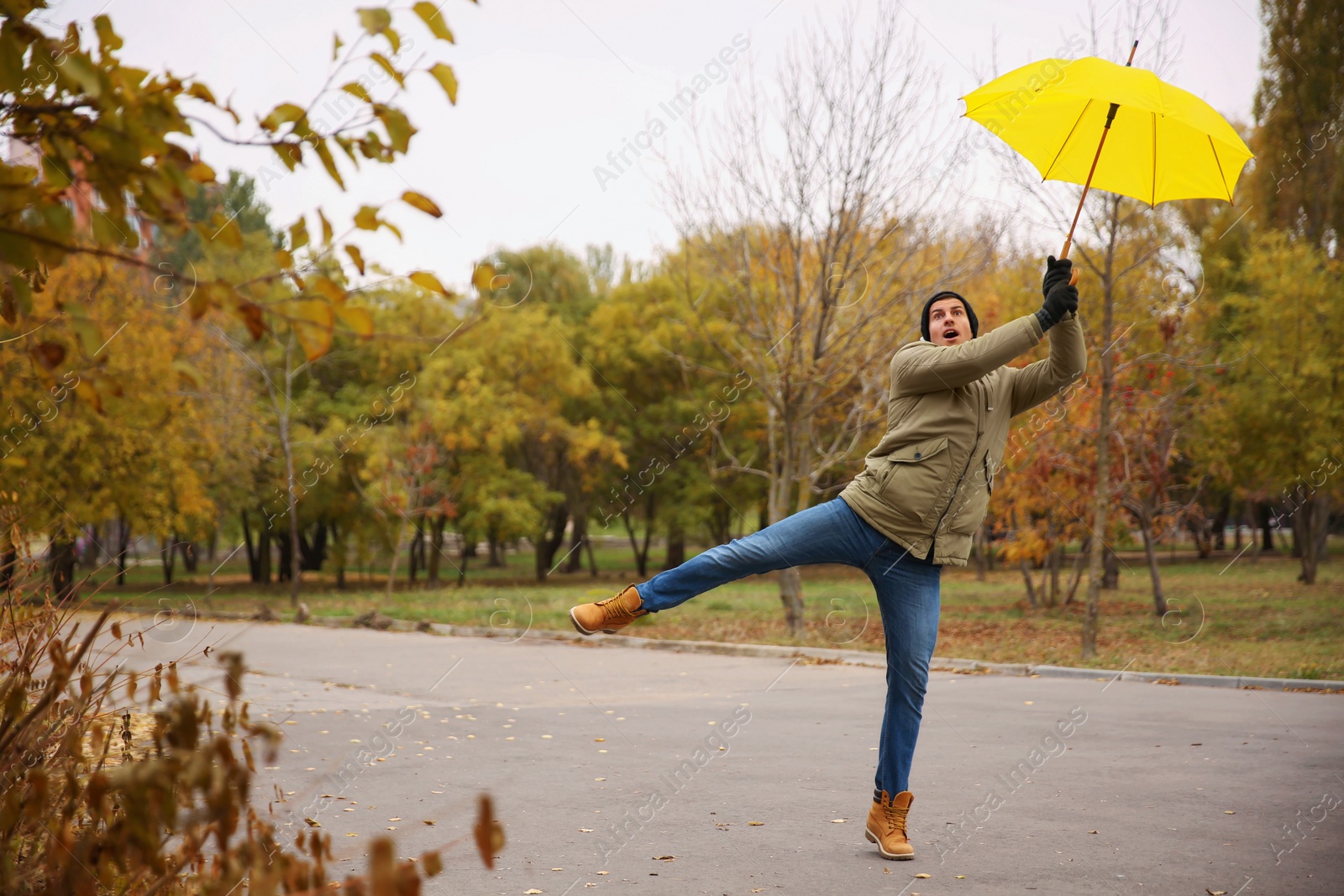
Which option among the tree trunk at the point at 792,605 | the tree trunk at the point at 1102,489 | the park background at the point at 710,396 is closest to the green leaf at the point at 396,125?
the park background at the point at 710,396

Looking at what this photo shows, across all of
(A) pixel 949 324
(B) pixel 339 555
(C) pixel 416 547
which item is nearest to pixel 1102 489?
(A) pixel 949 324

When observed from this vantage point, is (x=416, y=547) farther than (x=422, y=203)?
Yes

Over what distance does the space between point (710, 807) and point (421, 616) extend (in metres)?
14.8

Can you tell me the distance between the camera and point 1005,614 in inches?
763

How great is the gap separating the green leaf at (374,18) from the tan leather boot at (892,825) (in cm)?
362

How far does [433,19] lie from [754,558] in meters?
2.84

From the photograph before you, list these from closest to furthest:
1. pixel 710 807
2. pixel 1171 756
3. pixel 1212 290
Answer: pixel 710 807
pixel 1171 756
pixel 1212 290

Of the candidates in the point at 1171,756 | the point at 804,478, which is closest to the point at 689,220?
the point at 804,478

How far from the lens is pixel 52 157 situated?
1935 mm

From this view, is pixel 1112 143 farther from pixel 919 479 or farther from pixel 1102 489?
pixel 1102 489

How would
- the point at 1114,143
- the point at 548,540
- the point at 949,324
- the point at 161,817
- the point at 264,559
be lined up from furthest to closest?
the point at 548,540, the point at 264,559, the point at 1114,143, the point at 949,324, the point at 161,817

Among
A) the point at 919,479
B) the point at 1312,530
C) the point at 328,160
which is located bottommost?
the point at 1312,530

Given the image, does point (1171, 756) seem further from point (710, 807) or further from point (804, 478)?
point (804, 478)

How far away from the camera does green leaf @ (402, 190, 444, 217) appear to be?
1.90 m
